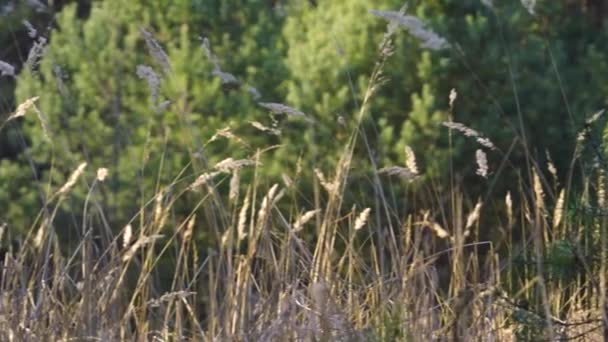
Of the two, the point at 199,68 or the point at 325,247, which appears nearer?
the point at 325,247

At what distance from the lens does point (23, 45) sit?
13297 mm

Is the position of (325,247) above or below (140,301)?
above

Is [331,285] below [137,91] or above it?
above

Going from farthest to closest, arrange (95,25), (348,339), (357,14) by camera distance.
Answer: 1. (95,25)
2. (357,14)
3. (348,339)

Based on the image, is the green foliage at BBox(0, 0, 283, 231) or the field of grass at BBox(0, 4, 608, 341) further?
the green foliage at BBox(0, 0, 283, 231)

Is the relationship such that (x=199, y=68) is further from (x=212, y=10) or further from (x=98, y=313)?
(x=98, y=313)

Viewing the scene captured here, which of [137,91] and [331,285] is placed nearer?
[331,285]

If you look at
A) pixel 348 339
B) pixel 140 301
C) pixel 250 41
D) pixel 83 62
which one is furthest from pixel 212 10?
pixel 348 339

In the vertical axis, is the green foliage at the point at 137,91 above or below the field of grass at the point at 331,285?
below

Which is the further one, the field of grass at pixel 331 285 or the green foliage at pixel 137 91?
the green foliage at pixel 137 91

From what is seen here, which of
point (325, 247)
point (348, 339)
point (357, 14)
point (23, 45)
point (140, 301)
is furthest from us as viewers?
point (23, 45)

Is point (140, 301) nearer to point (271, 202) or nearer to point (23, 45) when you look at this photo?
point (271, 202)

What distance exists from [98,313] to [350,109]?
20.3 ft

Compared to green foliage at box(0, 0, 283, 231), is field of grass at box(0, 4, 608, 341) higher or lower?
higher
